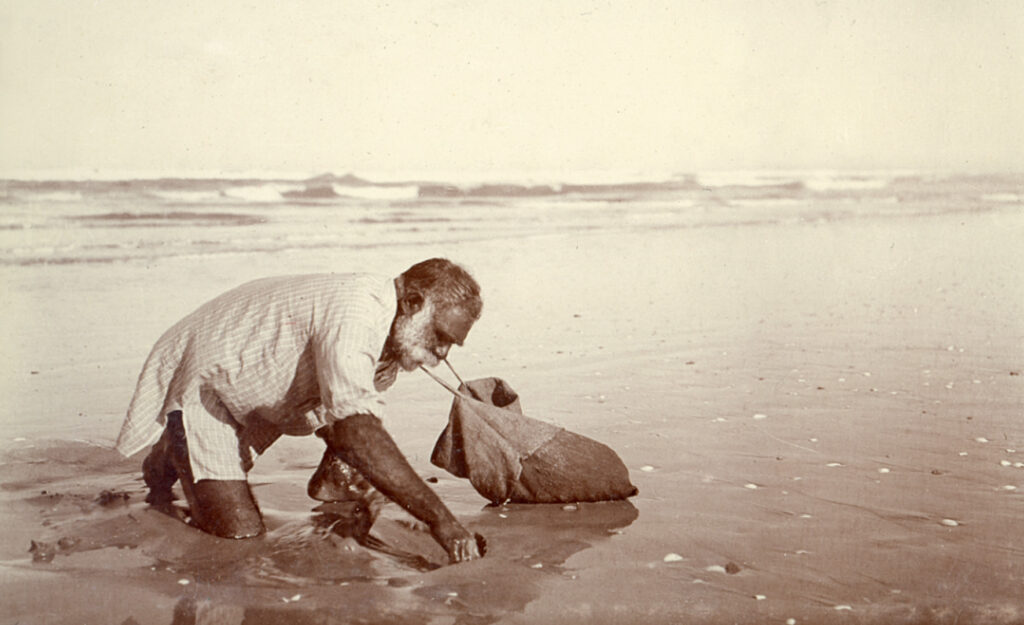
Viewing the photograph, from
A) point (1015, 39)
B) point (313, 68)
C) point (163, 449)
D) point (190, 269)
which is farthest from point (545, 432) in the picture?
point (190, 269)

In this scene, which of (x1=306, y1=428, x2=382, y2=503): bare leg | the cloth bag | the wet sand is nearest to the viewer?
the wet sand

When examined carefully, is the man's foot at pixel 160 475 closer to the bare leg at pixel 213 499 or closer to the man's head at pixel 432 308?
the bare leg at pixel 213 499

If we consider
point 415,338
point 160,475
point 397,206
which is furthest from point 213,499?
point 397,206

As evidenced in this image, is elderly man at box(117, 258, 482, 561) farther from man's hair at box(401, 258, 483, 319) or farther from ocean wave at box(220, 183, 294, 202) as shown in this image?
ocean wave at box(220, 183, 294, 202)

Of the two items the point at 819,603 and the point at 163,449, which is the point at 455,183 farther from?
the point at 819,603

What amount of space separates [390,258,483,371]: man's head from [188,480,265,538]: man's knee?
2.29ft

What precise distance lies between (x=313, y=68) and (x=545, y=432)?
2.39m

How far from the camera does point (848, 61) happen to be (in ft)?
17.1

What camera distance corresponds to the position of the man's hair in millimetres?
3203

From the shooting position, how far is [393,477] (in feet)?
9.78

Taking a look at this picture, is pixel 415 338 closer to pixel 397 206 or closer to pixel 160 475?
pixel 160 475

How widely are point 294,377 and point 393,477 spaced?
0.52 m

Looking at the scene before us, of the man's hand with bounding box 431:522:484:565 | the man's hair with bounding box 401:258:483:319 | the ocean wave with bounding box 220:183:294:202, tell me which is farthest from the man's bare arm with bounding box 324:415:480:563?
the ocean wave with bounding box 220:183:294:202

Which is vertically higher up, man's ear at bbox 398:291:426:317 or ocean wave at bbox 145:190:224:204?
ocean wave at bbox 145:190:224:204
